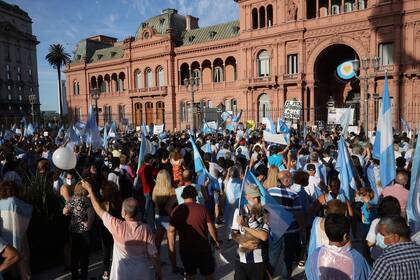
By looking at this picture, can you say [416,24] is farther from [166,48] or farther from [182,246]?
[182,246]

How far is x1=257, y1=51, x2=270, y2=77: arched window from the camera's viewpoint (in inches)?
1373

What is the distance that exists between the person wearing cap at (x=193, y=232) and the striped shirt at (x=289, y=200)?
4.30 feet

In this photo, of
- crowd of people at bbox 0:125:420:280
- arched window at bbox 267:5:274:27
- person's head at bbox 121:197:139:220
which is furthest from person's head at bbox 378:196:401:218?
arched window at bbox 267:5:274:27

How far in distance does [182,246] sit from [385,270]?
2.69 m

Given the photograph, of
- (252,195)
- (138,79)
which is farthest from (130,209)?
(138,79)

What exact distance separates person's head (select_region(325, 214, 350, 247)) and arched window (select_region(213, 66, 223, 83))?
38441 mm

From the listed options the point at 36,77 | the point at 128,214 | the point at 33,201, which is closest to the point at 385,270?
the point at 128,214

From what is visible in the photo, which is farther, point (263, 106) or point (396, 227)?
point (263, 106)

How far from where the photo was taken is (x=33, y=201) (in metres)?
6.37

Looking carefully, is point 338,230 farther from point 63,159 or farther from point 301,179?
point 63,159

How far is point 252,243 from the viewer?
13.3 feet

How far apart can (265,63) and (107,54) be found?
88.5 ft

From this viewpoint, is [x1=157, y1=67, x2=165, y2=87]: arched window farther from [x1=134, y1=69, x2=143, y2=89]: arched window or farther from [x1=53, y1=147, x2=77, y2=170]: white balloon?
[x1=53, y1=147, x2=77, y2=170]: white balloon

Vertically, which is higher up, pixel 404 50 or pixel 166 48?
pixel 166 48
